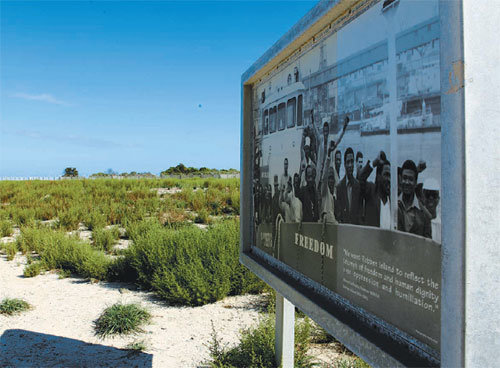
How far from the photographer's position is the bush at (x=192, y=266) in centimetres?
569

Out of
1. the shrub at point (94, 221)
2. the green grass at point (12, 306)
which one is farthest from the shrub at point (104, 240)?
the green grass at point (12, 306)

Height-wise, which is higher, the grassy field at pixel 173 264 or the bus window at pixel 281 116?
the bus window at pixel 281 116

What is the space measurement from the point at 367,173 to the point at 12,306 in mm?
5756

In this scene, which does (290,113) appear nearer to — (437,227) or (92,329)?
(437,227)

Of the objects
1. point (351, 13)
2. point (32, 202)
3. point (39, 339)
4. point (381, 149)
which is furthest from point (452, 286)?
point (32, 202)

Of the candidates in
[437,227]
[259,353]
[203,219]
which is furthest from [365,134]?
[203,219]

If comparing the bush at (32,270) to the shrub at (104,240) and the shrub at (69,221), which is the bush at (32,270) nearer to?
the shrub at (104,240)

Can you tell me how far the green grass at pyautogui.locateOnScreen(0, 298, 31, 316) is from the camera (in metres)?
5.59

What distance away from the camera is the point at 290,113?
219 centimetres

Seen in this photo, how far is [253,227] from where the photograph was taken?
Result: 296 centimetres

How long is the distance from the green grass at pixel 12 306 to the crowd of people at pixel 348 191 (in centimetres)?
475

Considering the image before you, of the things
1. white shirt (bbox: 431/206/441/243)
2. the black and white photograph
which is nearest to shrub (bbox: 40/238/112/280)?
the black and white photograph

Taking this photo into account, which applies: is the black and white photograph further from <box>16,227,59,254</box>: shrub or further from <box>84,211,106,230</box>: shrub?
<box>84,211,106,230</box>: shrub

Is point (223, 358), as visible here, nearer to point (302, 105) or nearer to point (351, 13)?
point (302, 105)
